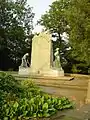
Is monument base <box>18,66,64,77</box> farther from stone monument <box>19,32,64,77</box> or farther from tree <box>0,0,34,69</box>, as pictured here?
tree <box>0,0,34,69</box>

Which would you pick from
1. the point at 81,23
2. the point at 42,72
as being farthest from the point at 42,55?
the point at 81,23

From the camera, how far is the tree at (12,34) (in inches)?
1314

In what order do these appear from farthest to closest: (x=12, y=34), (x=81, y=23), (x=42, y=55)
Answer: (x=12, y=34)
(x=42, y=55)
(x=81, y=23)

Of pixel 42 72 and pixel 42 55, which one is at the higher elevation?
pixel 42 55

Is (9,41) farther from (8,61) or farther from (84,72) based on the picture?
(84,72)

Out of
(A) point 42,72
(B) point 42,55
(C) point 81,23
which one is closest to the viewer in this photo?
(C) point 81,23

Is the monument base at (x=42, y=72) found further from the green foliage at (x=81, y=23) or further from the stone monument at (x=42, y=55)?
the green foliage at (x=81, y=23)

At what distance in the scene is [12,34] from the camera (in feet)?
109

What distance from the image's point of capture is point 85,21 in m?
21.9

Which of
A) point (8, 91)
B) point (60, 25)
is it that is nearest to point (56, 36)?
point (60, 25)

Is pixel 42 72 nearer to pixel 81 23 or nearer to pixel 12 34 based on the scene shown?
pixel 81 23

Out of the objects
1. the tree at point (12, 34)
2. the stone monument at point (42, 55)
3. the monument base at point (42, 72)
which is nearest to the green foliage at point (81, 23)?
the stone monument at point (42, 55)

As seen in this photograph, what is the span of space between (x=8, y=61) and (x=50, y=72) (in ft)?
41.0

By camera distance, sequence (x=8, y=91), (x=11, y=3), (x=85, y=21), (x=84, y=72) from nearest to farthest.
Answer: (x=8, y=91), (x=85, y=21), (x=84, y=72), (x=11, y=3)
